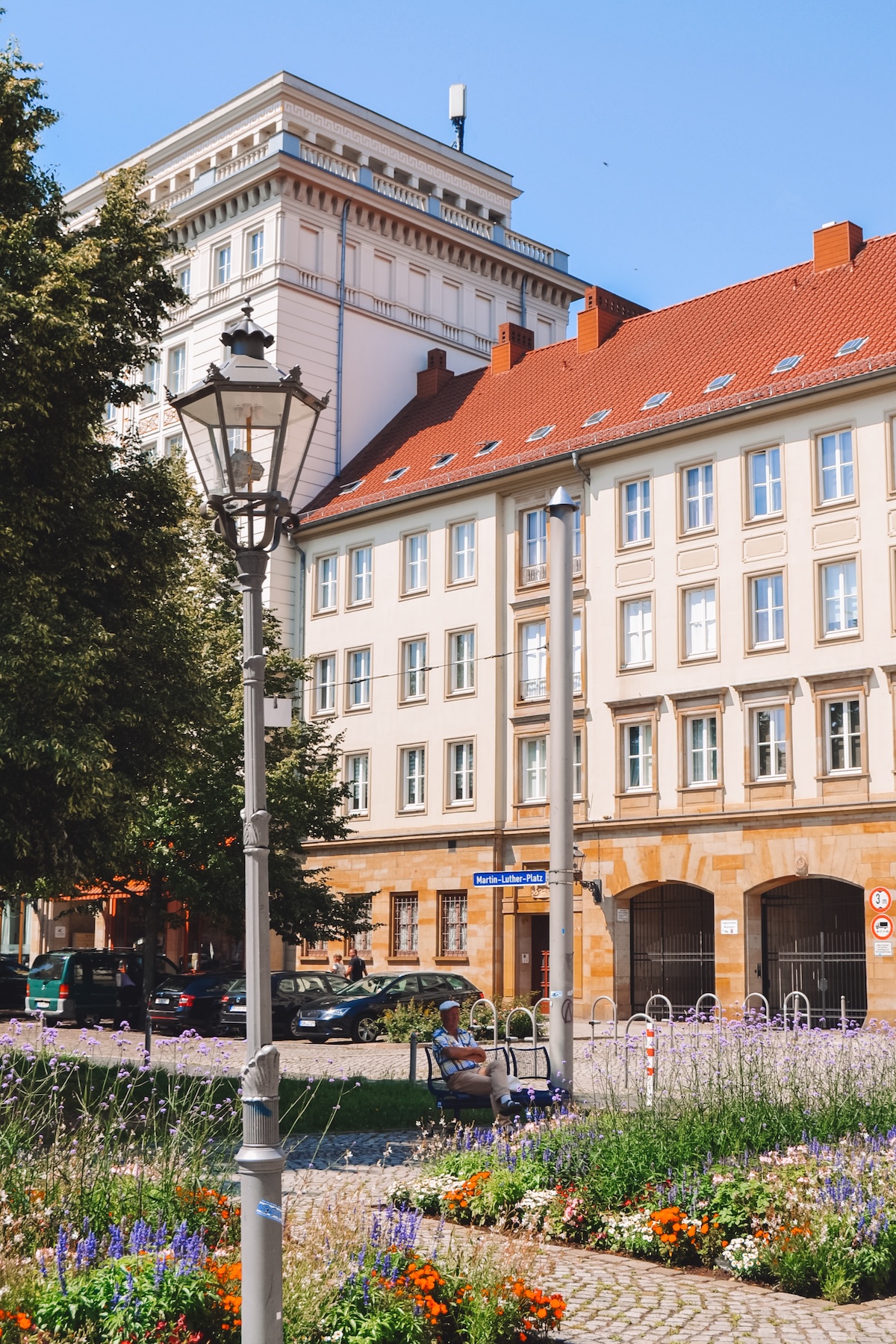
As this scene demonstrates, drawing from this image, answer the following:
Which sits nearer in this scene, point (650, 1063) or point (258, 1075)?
point (258, 1075)

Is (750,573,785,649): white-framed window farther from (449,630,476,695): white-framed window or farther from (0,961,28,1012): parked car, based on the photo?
(0,961,28,1012): parked car

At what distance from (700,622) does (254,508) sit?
32.0 metres

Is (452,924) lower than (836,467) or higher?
lower

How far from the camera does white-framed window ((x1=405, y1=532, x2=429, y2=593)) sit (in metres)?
44.8

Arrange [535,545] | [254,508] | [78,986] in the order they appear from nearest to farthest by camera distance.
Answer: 1. [254,508]
2. [78,986]
3. [535,545]

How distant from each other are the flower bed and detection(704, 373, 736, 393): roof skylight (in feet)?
101

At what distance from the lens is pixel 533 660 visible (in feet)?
136

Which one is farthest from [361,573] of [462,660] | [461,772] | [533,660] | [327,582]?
[533,660]

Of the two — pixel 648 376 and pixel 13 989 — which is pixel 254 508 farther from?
pixel 648 376

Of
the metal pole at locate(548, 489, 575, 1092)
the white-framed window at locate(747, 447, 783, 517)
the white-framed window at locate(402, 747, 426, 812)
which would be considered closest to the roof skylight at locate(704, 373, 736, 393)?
the white-framed window at locate(747, 447, 783, 517)

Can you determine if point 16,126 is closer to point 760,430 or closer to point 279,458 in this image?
point 279,458

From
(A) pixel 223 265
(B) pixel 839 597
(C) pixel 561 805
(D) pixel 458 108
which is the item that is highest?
(D) pixel 458 108

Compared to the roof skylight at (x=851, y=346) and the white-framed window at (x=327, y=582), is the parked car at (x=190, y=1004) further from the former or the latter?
the roof skylight at (x=851, y=346)

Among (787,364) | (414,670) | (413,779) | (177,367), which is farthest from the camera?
(177,367)
